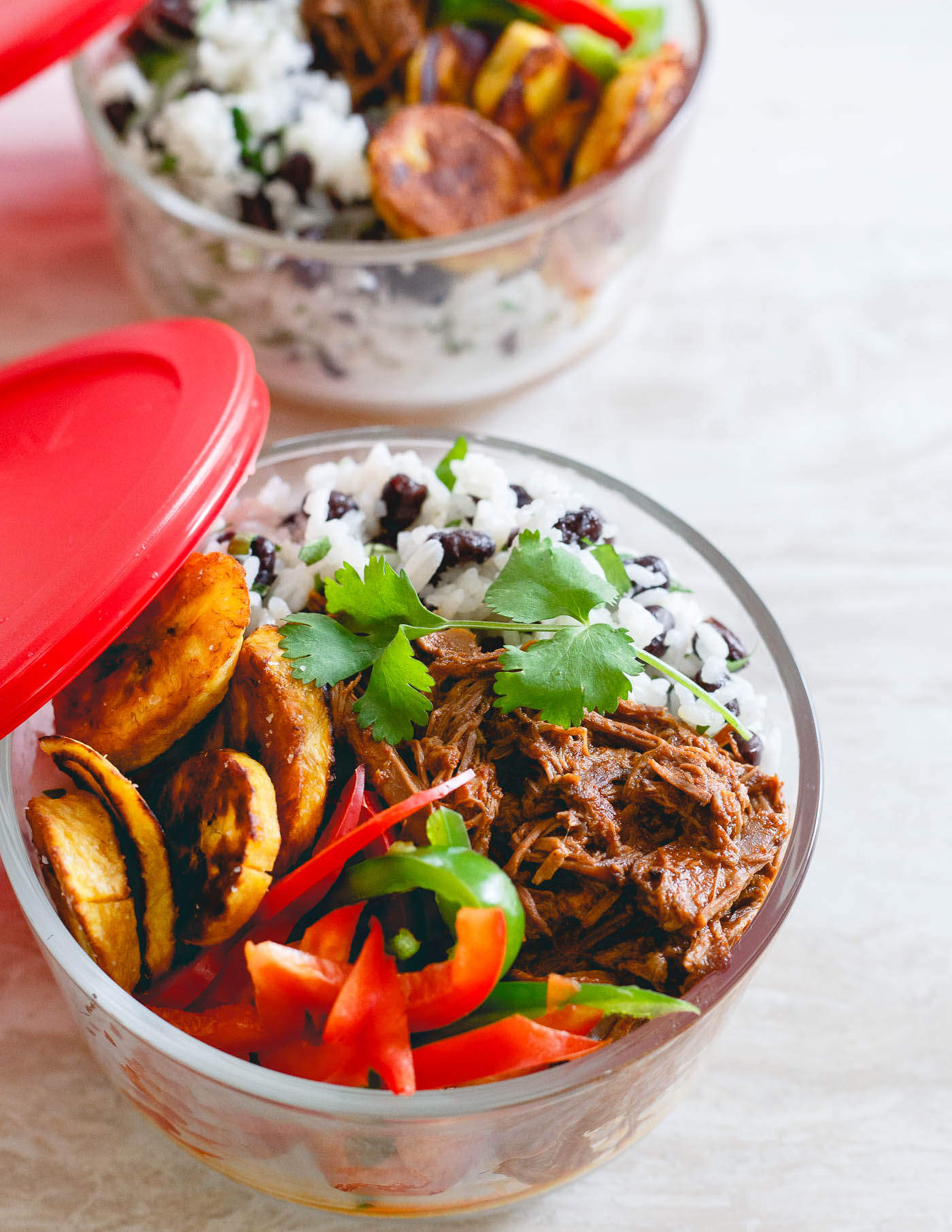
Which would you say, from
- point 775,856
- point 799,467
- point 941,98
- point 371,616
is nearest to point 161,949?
point 371,616

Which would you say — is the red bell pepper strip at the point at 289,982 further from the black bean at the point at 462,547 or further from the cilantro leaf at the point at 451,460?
the cilantro leaf at the point at 451,460

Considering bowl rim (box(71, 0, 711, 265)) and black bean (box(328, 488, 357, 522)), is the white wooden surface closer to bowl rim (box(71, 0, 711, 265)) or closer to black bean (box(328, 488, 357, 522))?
bowl rim (box(71, 0, 711, 265))

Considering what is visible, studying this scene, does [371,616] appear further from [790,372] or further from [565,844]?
[790,372]


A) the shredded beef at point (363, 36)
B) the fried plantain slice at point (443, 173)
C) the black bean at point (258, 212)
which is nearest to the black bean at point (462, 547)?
the fried plantain slice at point (443, 173)

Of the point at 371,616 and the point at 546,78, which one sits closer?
the point at 371,616

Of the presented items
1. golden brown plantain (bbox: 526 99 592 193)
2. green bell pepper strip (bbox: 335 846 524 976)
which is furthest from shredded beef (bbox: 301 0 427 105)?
green bell pepper strip (bbox: 335 846 524 976)

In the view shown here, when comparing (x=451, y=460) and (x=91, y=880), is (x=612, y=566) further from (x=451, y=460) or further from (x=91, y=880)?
(x=91, y=880)
